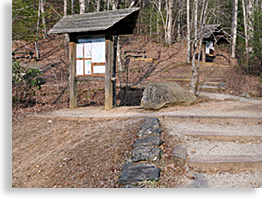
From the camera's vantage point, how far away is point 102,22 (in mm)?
7125

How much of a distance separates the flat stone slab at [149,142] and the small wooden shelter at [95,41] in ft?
11.4

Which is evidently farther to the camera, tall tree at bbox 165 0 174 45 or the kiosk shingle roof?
tall tree at bbox 165 0 174 45

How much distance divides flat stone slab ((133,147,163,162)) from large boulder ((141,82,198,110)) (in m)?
3.23

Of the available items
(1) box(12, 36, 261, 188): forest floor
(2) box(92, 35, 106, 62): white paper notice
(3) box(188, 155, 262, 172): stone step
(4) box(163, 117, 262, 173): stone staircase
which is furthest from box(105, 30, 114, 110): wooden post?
(3) box(188, 155, 262, 172): stone step

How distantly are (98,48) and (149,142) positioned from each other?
4712 mm

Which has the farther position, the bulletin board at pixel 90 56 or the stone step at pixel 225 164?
the bulletin board at pixel 90 56

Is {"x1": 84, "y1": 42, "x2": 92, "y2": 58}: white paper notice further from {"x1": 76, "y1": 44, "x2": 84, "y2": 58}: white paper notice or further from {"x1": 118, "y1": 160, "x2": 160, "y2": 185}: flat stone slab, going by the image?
{"x1": 118, "y1": 160, "x2": 160, "y2": 185}: flat stone slab

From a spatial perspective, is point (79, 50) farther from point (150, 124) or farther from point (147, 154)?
point (147, 154)

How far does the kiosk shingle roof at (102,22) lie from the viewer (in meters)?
6.99

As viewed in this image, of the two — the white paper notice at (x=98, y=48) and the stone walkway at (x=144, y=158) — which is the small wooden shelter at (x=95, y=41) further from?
the stone walkway at (x=144, y=158)

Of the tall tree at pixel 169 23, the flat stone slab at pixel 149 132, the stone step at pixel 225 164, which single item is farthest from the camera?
the tall tree at pixel 169 23

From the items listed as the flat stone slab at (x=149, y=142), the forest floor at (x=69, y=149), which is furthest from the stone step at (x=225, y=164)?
the flat stone slab at (x=149, y=142)

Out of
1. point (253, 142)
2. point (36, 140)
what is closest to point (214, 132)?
point (253, 142)

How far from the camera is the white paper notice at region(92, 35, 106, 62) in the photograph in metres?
7.57
